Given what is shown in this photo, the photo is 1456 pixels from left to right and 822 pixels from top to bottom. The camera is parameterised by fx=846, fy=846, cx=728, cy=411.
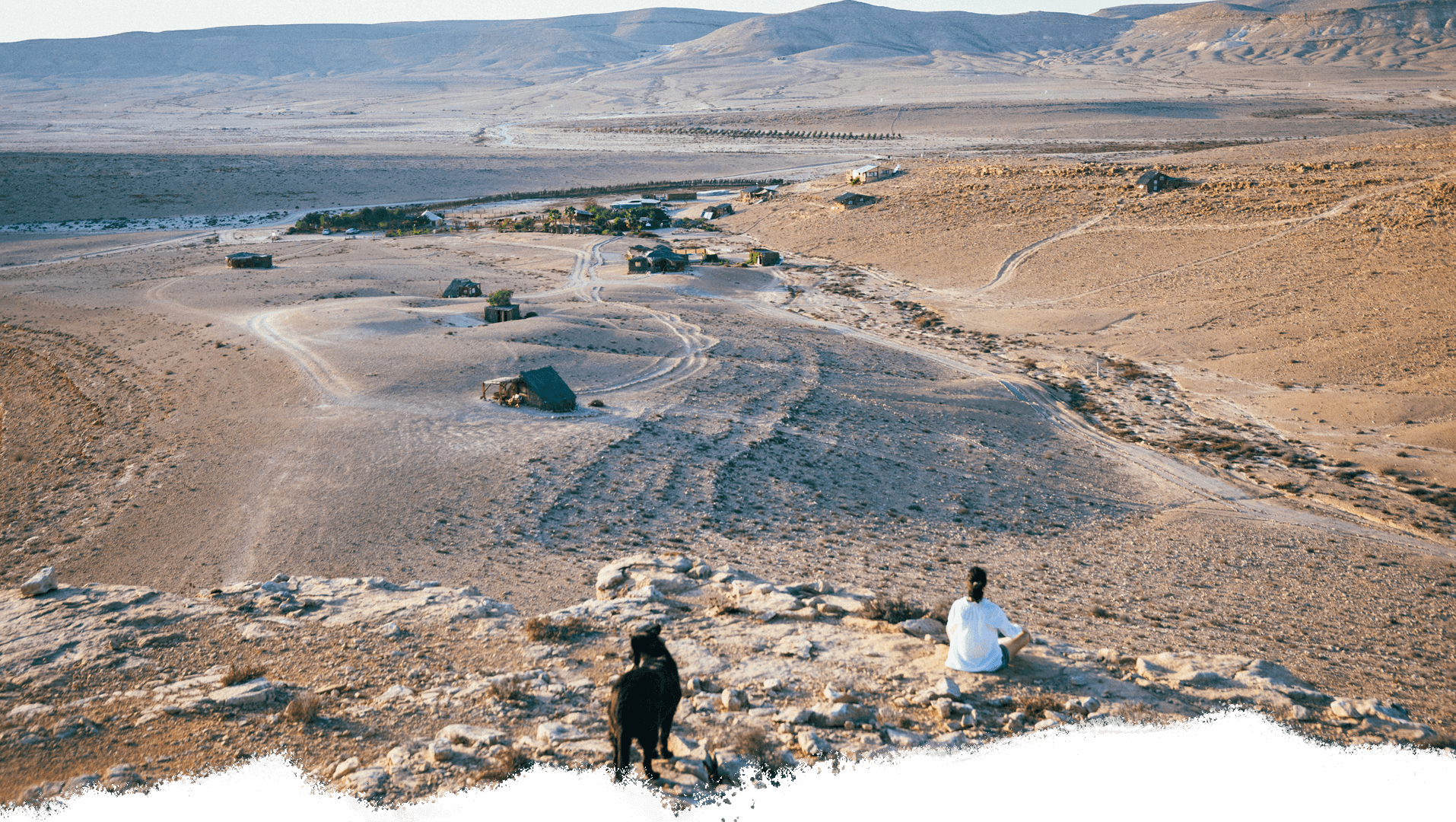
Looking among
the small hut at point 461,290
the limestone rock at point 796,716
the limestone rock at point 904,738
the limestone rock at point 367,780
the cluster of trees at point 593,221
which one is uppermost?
the cluster of trees at point 593,221

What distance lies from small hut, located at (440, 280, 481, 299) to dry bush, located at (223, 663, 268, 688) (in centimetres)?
3219

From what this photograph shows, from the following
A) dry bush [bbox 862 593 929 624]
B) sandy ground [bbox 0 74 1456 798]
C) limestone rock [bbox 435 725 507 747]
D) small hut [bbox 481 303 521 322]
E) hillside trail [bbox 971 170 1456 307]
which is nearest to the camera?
limestone rock [bbox 435 725 507 747]

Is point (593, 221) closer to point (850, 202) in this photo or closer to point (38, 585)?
point (850, 202)

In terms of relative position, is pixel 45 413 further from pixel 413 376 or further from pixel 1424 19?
pixel 1424 19

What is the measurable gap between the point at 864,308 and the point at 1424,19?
743ft

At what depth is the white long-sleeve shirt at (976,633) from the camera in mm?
9273

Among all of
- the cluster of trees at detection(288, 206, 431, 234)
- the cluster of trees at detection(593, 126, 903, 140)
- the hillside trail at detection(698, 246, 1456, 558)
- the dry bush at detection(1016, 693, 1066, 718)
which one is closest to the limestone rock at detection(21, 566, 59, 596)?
the dry bush at detection(1016, 693, 1066, 718)

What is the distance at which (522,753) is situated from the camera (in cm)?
797

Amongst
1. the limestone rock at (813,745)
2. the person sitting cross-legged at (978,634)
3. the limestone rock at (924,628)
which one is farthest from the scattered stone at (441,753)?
the limestone rock at (924,628)

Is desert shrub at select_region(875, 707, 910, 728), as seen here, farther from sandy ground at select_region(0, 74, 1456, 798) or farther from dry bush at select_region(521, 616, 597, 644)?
sandy ground at select_region(0, 74, 1456, 798)

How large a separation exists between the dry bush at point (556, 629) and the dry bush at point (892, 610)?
376cm

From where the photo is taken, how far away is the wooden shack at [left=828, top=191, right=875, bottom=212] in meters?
64.0

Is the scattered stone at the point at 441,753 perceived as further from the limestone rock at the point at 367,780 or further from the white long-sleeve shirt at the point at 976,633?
the white long-sleeve shirt at the point at 976,633

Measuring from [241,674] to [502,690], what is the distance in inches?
121
